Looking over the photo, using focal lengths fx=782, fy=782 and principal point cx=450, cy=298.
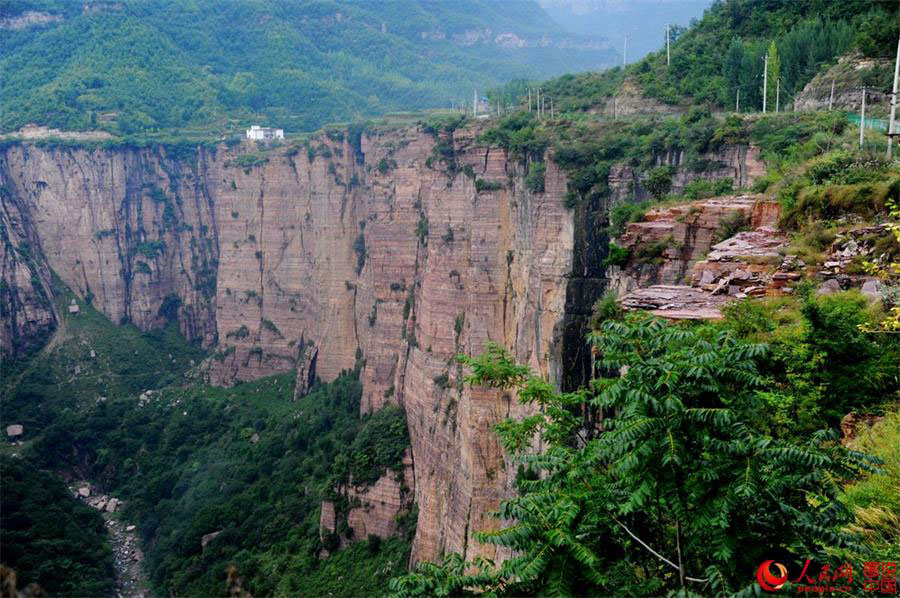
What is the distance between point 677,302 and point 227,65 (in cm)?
7444

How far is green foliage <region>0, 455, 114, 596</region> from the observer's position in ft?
89.4

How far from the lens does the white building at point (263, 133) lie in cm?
5662

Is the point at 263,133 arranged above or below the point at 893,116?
above

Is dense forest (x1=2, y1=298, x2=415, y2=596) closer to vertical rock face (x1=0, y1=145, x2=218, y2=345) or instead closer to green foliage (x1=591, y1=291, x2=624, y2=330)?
vertical rock face (x1=0, y1=145, x2=218, y2=345)

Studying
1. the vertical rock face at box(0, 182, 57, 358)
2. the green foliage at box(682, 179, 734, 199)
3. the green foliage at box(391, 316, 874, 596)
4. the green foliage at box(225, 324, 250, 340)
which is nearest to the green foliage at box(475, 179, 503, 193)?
the green foliage at box(682, 179, 734, 199)

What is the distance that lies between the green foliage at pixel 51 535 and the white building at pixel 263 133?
92.4ft

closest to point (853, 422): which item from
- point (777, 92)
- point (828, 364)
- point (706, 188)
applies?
point (828, 364)

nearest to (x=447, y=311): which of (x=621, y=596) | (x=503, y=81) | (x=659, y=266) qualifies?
(x=659, y=266)

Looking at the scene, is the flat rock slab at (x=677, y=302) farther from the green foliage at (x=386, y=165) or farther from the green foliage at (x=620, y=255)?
the green foliage at (x=386, y=165)

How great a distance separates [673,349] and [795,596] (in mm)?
2121

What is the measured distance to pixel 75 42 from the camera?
69938mm

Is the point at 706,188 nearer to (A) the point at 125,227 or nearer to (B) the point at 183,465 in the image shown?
(B) the point at 183,465

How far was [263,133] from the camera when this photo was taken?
187 feet

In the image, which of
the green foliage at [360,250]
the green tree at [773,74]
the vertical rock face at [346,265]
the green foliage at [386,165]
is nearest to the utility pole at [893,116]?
the vertical rock face at [346,265]
